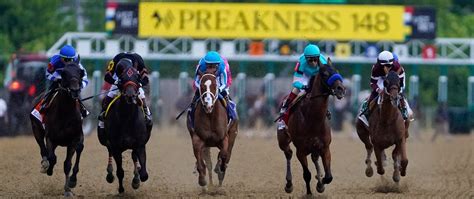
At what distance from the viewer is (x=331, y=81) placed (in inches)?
594

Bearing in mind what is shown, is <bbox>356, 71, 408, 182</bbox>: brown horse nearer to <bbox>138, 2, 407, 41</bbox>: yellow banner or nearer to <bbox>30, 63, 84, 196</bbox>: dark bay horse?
<bbox>30, 63, 84, 196</bbox>: dark bay horse

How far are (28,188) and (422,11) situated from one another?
2258 centimetres

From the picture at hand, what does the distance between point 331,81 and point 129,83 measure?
93.9 inches

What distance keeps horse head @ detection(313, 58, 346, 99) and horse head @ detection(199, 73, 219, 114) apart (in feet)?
4.82

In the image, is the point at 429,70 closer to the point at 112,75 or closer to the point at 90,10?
the point at 90,10

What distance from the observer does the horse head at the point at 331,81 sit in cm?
1494

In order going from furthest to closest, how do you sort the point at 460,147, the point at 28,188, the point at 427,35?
the point at 427,35, the point at 460,147, the point at 28,188

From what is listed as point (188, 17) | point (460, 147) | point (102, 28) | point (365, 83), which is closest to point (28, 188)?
point (460, 147)

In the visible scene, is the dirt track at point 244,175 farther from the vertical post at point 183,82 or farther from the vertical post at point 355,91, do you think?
the vertical post at point 355,91

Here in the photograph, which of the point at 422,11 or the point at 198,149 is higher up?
the point at 422,11

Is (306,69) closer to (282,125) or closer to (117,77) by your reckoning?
(282,125)

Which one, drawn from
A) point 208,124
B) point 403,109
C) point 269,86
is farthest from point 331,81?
point 269,86

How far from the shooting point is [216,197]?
53.6 feet

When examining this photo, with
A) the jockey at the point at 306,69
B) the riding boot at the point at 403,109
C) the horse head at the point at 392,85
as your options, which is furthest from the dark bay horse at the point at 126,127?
the riding boot at the point at 403,109
